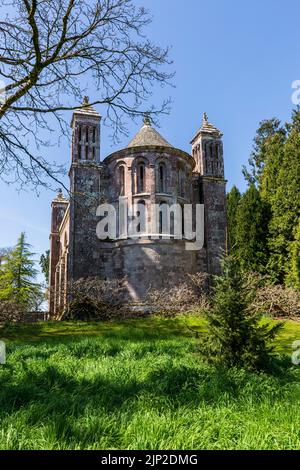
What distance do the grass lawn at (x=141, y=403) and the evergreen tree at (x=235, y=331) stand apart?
363 millimetres

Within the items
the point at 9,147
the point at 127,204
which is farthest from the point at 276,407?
the point at 127,204

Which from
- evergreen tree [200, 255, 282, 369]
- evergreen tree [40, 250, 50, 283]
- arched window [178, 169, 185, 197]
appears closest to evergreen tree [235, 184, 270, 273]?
arched window [178, 169, 185, 197]

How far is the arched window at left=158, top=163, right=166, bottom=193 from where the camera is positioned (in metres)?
22.4

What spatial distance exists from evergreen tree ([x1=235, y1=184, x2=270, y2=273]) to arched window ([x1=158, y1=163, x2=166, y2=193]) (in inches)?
232

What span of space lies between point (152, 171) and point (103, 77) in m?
12.0

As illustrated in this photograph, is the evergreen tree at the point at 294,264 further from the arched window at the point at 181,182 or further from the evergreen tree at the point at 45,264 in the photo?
the evergreen tree at the point at 45,264

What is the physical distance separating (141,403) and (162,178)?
18635mm

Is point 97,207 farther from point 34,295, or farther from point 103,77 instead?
point 103,77

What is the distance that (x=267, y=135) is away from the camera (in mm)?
39344

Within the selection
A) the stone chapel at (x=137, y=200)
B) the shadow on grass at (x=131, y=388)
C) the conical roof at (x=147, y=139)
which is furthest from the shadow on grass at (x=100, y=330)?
the conical roof at (x=147, y=139)

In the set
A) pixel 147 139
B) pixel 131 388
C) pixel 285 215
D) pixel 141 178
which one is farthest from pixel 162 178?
pixel 131 388

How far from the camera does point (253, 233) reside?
961 inches

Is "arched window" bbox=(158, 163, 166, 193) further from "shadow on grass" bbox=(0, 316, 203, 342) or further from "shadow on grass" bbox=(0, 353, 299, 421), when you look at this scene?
"shadow on grass" bbox=(0, 353, 299, 421)

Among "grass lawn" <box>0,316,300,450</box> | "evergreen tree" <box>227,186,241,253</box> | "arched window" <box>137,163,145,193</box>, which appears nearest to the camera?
"grass lawn" <box>0,316,300,450</box>
